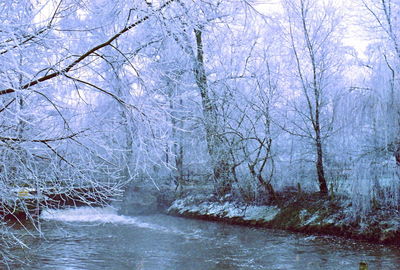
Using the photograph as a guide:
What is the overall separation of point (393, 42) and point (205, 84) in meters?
6.50

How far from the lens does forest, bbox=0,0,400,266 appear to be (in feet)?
12.3

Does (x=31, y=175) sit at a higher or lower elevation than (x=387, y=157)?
lower

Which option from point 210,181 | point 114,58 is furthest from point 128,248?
point 114,58

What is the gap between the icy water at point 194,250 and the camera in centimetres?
907

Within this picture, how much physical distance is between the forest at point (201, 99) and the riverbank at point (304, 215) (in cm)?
39

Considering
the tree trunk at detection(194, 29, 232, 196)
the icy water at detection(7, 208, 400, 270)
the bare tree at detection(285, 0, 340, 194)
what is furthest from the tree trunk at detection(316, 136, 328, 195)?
the tree trunk at detection(194, 29, 232, 196)

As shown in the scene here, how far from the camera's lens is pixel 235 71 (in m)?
16.2

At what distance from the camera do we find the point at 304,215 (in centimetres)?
1329

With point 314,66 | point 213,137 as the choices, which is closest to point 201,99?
point 213,137

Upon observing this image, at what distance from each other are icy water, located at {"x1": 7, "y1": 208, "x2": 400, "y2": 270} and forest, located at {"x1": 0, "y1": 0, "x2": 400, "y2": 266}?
147 centimetres

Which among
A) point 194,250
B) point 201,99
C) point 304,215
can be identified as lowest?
point 194,250

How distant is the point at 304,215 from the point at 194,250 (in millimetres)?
4152

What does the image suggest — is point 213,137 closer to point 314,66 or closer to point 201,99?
point 201,99

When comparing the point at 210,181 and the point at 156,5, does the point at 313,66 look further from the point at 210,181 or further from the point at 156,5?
the point at 156,5
